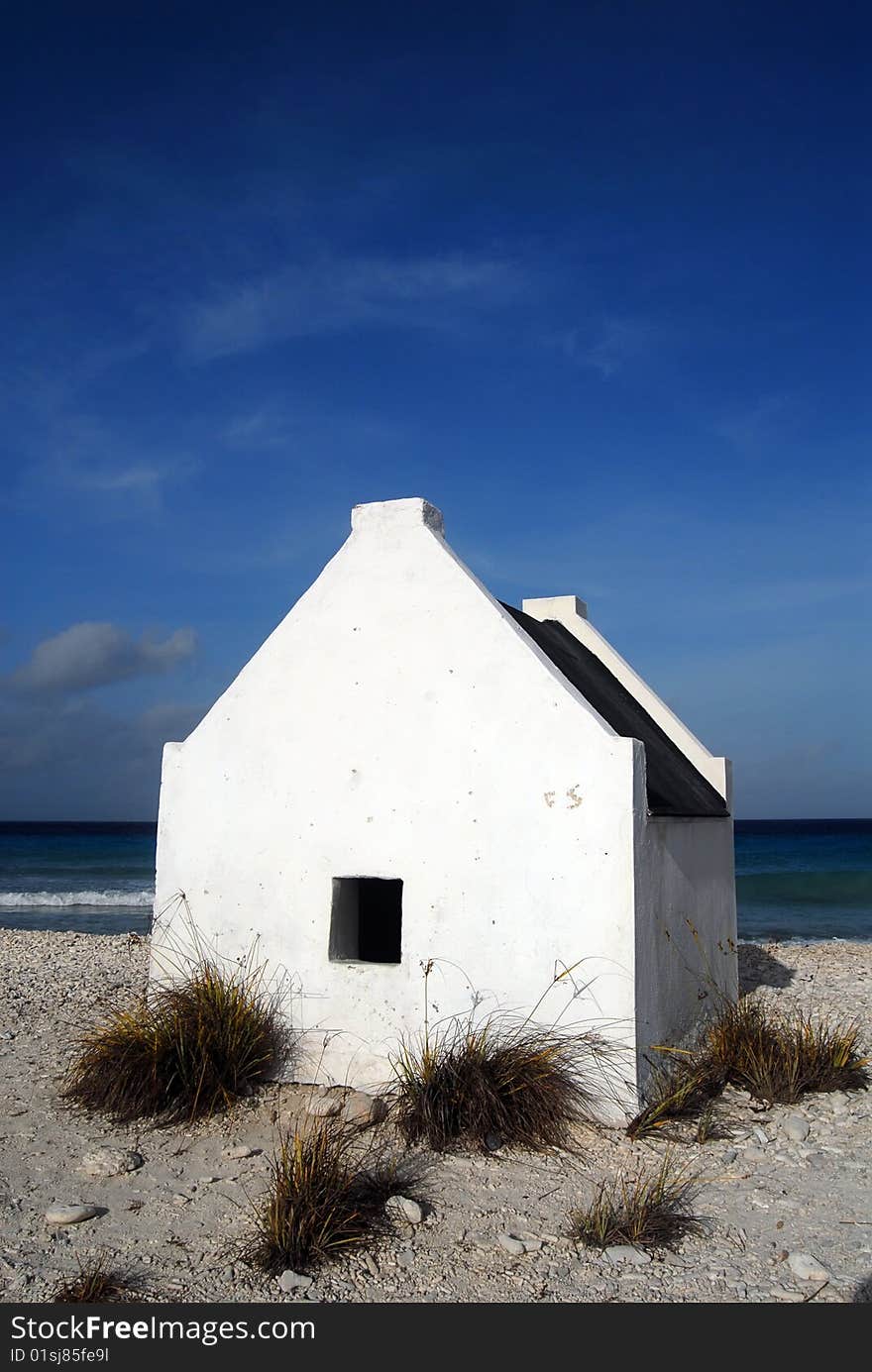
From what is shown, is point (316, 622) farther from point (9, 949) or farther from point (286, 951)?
point (9, 949)

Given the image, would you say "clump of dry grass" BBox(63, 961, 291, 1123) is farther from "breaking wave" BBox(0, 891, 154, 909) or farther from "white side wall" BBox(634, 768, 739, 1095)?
"breaking wave" BBox(0, 891, 154, 909)

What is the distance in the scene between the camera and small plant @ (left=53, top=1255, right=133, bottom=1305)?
434 cm

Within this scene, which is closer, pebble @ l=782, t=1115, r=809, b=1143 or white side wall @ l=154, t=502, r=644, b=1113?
pebble @ l=782, t=1115, r=809, b=1143

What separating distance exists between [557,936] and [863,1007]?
660 centimetres

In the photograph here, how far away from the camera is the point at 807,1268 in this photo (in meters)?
4.74

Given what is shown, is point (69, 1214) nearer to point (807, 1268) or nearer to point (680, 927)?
point (807, 1268)

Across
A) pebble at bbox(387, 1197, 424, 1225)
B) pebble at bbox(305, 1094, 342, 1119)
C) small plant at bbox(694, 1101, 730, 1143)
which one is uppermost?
pebble at bbox(305, 1094, 342, 1119)

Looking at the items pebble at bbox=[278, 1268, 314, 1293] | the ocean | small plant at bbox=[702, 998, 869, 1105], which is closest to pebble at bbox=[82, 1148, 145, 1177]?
pebble at bbox=[278, 1268, 314, 1293]

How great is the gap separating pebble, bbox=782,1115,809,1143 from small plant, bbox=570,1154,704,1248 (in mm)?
1307

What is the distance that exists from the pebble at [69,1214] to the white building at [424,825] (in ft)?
7.53

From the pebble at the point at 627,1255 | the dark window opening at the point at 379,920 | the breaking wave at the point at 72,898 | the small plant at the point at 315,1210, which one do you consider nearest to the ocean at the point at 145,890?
the breaking wave at the point at 72,898

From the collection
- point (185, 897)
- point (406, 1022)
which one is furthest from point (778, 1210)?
point (185, 897)

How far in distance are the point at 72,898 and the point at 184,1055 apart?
85.4 feet

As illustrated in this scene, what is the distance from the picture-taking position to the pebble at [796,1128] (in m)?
6.62
